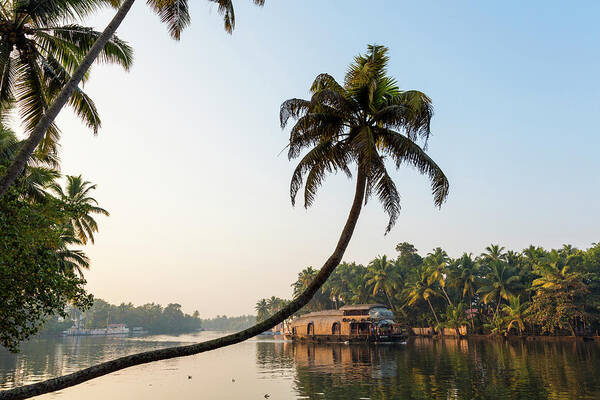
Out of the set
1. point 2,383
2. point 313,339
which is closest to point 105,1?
point 2,383

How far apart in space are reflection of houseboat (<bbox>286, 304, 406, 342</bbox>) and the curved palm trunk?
169 feet

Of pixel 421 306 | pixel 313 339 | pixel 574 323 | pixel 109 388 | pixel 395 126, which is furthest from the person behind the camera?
pixel 421 306

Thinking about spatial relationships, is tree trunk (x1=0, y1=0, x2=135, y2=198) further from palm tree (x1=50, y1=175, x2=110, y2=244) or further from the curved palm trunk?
palm tree (x1=50, y1=175, x2=110, y2=244)

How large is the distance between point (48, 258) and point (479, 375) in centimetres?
2551

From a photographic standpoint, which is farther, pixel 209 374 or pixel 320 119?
pixel 209 374

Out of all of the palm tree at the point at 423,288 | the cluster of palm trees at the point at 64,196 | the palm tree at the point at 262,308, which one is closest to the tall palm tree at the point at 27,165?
the cluster of palm trees at the point at 64,196

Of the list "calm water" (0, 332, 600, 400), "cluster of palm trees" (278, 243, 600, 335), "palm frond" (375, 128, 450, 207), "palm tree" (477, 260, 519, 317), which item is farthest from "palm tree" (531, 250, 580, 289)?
"palm frond" (375, 128, 450, 207)

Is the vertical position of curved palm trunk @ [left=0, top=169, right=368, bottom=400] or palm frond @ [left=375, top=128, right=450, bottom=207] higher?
palm frond @ [left=375, top=128, right=450, bottom=207]

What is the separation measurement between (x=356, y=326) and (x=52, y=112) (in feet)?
193

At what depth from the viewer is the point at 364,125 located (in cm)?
1152

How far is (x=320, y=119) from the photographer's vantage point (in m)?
11.6

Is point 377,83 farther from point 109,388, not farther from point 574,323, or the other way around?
point 574,323

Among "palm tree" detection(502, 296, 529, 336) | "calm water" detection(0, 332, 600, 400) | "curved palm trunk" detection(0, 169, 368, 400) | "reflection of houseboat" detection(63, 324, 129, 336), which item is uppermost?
"curved palm trunk" detection(0, 169, 368, 400)

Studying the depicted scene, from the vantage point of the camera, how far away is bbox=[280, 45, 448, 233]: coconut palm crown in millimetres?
11172
